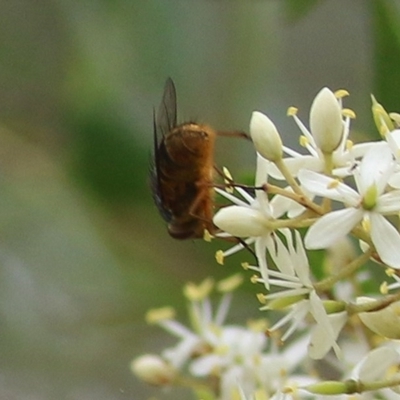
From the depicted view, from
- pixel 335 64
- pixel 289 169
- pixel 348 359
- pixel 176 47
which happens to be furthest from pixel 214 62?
pixel 289 169

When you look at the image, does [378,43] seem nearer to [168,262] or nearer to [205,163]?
[205,163]

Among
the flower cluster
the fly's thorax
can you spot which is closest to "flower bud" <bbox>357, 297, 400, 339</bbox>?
the flower cluster

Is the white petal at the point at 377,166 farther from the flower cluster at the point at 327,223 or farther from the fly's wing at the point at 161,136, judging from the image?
the fly's wing at the point at 161,136

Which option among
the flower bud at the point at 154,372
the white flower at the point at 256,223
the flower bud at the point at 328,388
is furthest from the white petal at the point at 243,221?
the flower bud at the point at 154,372

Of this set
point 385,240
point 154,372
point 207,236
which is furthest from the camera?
point 154,372

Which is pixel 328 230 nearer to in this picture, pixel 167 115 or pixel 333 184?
pixel 333 184

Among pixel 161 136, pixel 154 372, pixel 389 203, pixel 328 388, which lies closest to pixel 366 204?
pixel 389 203

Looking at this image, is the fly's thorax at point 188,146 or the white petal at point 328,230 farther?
the fly's thorax at point 188,146

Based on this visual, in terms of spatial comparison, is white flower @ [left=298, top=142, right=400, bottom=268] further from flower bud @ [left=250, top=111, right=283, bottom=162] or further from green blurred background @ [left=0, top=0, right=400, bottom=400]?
green blurred background @ [left=0, top=0, right=400, bottom=400]
